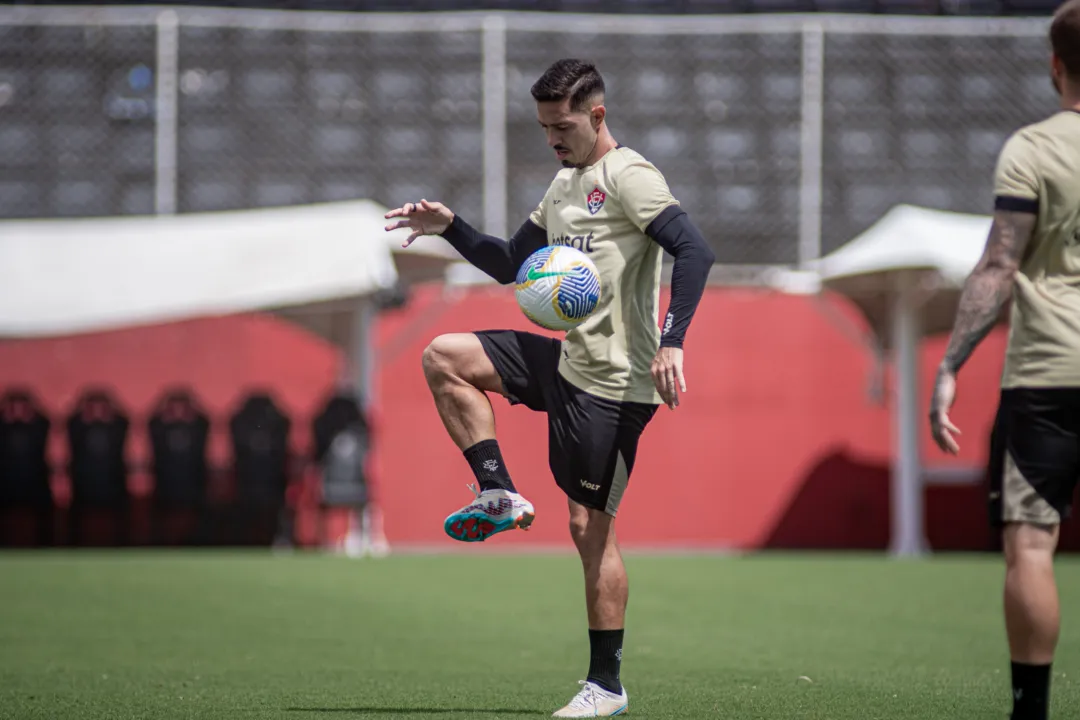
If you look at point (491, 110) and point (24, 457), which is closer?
point (24, 457)

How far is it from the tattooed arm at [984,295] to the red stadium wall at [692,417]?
461 inches

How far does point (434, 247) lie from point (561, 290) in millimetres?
10031

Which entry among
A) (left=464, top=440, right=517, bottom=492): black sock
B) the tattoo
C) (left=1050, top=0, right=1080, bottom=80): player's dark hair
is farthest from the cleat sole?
(left=1050, top=0, right=1080, bottom=80): player's dark hair

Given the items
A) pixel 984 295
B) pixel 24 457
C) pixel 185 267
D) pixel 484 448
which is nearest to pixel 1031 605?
pixel 984 295

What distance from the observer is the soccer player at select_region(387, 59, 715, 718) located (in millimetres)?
5234

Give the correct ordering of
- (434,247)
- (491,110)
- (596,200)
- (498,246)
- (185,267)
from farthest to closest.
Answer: (491,110) < (434,247) < (185,267) < (498,246) < (596,200)

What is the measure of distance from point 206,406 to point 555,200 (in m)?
11.0

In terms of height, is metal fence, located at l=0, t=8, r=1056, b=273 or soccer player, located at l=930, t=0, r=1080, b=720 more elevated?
metal fence, located at l=0, t=8, r=1056, b=273

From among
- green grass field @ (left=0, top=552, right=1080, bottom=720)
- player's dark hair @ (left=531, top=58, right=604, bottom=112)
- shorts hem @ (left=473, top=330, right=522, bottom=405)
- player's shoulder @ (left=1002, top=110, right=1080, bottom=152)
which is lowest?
green grass field @ (left=0, top=552, right=1080, bottom=720)

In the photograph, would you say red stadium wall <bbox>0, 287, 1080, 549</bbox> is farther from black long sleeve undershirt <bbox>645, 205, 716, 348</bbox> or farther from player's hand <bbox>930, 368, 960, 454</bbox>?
player's hand <bbox>930, 368, 960, 454</bbox>

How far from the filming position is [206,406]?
16031mm

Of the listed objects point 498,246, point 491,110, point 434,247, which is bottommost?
point 498,246

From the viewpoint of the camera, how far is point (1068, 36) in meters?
4.12

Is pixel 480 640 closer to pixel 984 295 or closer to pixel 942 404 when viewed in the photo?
pixel 942 404
